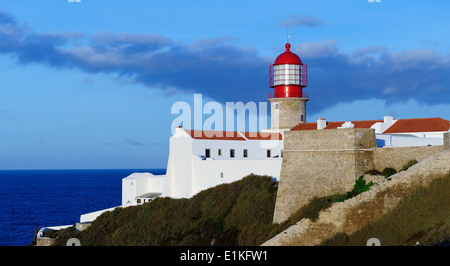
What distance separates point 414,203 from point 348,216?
2432mm

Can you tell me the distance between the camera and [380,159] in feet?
80.4

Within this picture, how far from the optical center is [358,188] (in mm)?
23391

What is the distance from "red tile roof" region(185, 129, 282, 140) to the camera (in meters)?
35.1

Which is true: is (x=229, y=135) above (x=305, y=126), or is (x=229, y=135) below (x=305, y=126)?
below

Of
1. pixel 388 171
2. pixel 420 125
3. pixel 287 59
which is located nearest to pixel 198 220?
pixel 388 171

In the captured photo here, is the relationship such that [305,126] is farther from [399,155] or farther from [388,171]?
[388,171]

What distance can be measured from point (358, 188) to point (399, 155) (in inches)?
92.6

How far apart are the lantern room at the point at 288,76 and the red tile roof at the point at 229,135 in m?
2.76

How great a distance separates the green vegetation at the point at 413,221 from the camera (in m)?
18.3

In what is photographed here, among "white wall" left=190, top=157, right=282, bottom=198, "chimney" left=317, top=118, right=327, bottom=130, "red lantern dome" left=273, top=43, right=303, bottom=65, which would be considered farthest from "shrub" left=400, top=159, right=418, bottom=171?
"red lantern dome" left=273, top=43, right=303, bottom=65

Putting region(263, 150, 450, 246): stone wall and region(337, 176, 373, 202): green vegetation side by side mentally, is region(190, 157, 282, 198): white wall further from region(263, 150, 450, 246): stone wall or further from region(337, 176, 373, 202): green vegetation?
region(263, 150, 450, 246): stone wall

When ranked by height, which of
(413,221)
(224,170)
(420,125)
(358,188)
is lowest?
(413,221)

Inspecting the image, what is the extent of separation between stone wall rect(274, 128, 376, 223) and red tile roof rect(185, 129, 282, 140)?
9540 mm
